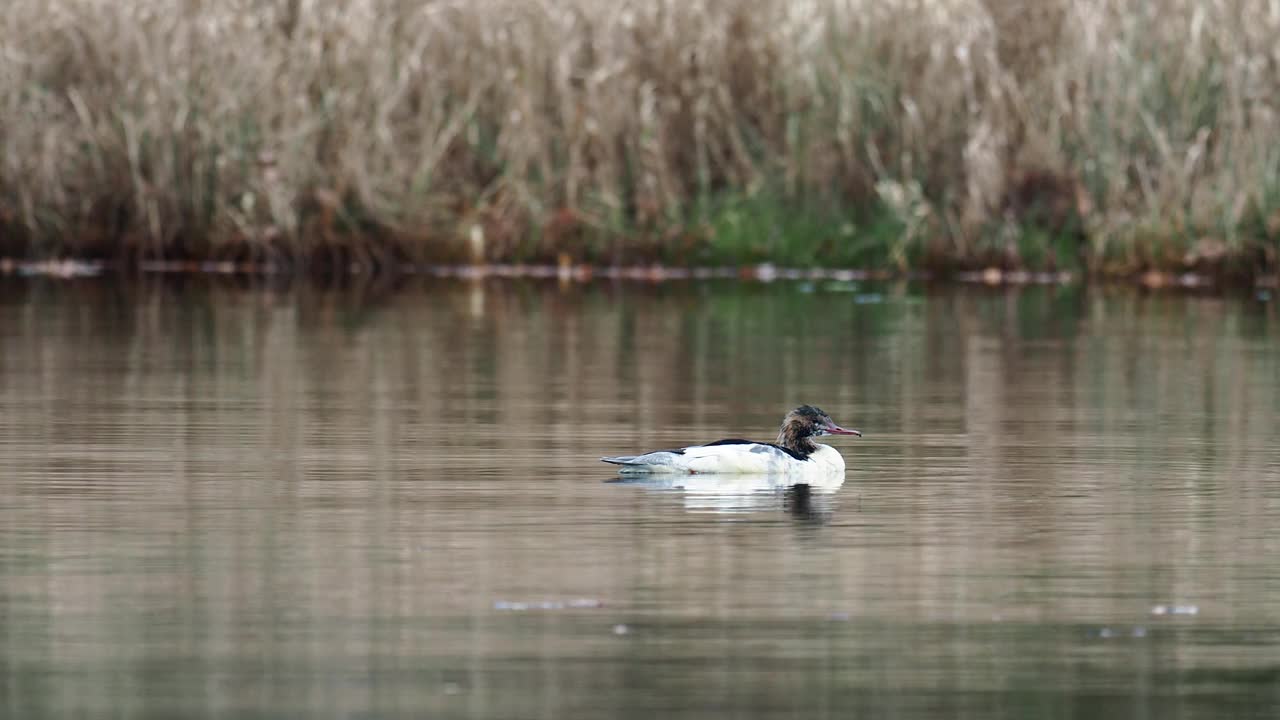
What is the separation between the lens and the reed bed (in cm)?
2555

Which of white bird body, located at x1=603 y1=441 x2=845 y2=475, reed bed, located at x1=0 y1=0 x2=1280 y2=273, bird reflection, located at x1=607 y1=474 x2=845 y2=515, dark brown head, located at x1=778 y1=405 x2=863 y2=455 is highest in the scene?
reed bed, located at x1=0 y1=0 x2=1280 y2=273

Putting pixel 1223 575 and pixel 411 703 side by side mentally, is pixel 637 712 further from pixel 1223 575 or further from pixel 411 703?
pixel 1223 575

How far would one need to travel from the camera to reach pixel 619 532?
10.2 m

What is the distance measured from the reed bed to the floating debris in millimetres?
16631

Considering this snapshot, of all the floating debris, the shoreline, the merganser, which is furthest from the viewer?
the shoreline

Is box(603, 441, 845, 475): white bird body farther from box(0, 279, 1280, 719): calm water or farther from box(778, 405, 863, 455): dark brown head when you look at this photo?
box(778, 405, 863, 455): dark brown head

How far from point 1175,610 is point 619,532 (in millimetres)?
2270

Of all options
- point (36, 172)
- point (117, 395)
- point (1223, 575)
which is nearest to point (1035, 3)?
point (36, 172)

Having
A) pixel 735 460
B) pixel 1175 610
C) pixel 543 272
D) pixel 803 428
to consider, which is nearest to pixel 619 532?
pixel 735 460

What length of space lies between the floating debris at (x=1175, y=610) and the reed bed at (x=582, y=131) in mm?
16631

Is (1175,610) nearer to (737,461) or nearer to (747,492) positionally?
(747,492)

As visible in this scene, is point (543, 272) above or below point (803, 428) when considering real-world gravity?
below

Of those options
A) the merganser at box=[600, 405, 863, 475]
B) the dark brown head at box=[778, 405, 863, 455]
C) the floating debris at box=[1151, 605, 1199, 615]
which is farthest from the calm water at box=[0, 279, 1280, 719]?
the dark brown head at box=[778, 405, 863, 455]

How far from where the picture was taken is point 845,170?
26422mm
